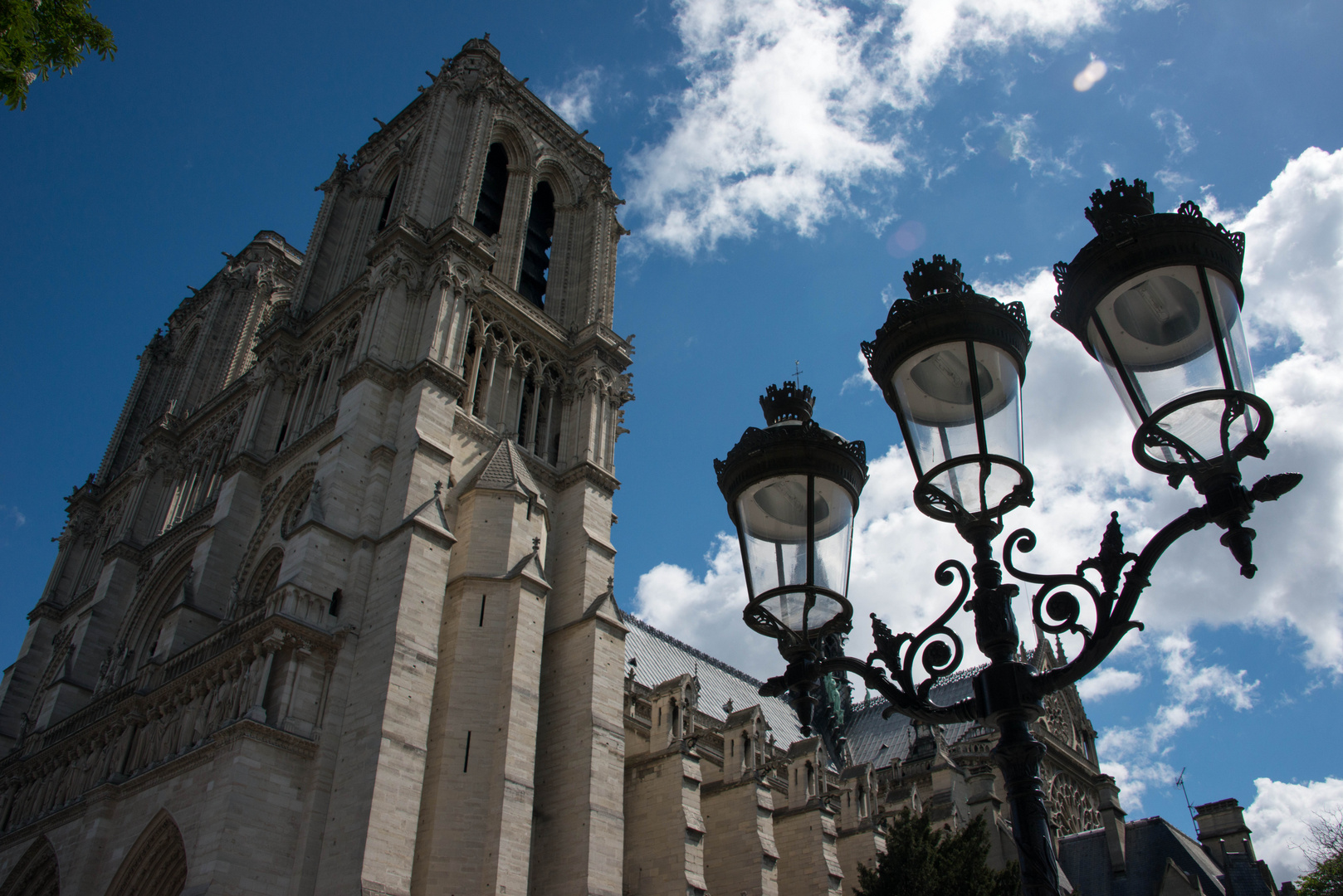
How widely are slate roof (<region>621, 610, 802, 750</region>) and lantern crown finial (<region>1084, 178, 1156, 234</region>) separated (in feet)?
97.7

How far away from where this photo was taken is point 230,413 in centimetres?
3216

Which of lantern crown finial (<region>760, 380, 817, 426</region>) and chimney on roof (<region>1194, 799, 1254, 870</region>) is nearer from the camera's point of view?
lantern crown finial (<region>760, 380, 817, 426</region>)

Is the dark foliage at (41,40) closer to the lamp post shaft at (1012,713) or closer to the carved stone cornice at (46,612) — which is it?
the lamp post shaft at (1012,713)

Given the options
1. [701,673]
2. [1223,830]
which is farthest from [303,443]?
[1223,830]

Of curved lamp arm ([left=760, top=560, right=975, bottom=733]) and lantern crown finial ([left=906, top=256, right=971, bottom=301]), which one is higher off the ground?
lantern crown finial ([left=906, top=256, right=971, bottom=301])

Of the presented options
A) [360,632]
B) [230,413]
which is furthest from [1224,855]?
[230,413]

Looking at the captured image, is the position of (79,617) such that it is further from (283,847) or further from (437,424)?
(283,847)

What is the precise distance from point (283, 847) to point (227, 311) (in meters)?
29.9

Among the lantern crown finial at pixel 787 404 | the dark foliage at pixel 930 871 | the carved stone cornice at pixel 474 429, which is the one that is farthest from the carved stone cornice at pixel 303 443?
the lantern crown finial at pixel 787 404

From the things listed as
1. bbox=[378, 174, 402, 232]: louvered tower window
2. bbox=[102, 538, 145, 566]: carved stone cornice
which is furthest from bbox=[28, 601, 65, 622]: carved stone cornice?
bbox=[378, 174, 402, 232]: louvered tower window

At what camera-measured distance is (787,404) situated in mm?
6746

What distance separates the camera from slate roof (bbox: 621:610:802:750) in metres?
35.5

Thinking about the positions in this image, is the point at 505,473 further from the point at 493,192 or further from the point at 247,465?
the point at 493,192

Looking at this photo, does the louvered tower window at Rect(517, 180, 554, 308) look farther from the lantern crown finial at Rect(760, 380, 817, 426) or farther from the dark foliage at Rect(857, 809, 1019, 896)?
the lantern crown finial at Rect(760, 380, 817, 426)
